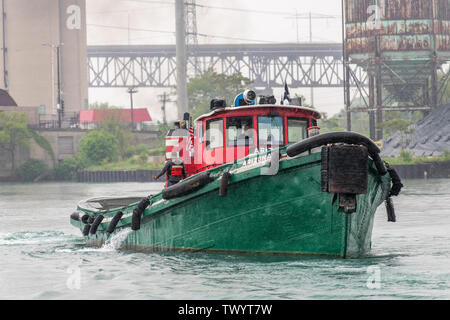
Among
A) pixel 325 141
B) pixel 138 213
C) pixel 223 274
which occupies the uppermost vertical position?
pixel 325 141

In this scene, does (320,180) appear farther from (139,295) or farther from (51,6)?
(51,6)

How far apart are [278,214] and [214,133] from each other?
2.70 m

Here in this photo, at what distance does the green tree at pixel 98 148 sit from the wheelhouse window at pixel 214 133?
85.7m

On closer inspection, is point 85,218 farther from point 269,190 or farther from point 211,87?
point 211,87

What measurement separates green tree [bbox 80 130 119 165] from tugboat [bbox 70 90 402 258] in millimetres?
85024

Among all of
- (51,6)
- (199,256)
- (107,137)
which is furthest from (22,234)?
(51,6)

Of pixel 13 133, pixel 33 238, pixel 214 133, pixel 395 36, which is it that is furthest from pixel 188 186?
pixel 13 133

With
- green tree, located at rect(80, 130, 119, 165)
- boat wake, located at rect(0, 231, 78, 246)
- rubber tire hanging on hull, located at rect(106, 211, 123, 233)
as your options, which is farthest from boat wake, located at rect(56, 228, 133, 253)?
green tree, located at rect(80, 130, 119, 165)

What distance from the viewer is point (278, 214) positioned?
53.1 ft

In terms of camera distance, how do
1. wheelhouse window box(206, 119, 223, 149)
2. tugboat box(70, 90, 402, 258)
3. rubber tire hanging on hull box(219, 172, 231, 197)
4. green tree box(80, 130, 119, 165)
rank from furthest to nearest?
green tree box(80, 130, 119, 165) < wheelhouse window box(206, 119, 223, 149) < rubber tire hanging on hull box(219, 172, 231, 197) < tugboat box(70, 90, 402, 258)

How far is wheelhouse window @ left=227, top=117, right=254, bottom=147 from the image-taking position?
17484 mm

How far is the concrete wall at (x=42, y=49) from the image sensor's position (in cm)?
11069

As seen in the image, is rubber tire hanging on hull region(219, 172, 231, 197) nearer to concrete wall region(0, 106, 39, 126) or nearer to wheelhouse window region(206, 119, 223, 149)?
wheelhouse window region(206, 119, 223, 149)

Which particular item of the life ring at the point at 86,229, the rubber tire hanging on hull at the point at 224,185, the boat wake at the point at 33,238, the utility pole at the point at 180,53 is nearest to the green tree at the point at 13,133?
the utility pole at the point at 180,53
